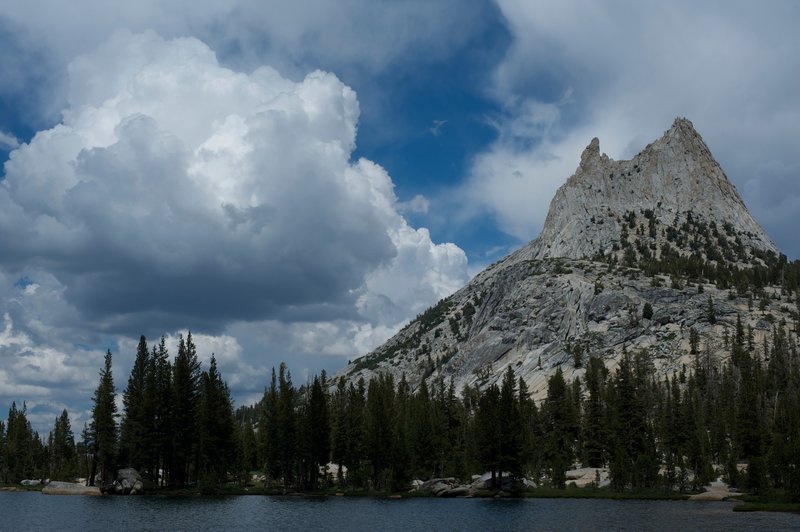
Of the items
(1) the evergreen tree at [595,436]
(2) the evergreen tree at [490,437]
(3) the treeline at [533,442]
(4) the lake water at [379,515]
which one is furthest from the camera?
(1) the evergreen tree at [595,436]

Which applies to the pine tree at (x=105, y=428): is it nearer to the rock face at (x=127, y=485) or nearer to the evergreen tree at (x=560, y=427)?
the rock face at (x=127, y=485)

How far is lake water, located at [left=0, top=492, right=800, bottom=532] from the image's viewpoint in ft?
232

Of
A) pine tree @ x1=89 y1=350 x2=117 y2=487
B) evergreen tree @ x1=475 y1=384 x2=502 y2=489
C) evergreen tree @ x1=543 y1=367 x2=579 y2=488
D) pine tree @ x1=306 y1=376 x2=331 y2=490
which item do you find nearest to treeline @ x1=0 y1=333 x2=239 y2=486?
pine tree @ x1=89 y1=350 x2=117 y2=487

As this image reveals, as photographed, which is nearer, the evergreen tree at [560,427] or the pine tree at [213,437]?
the pine tree at [213,437]

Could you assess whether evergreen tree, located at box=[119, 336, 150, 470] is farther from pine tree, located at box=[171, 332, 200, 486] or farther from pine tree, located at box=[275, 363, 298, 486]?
pine tree, located at box=[275, 363, 298, 486]

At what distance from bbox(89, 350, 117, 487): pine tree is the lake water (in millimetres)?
24018

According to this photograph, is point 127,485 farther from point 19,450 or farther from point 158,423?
point 19,450

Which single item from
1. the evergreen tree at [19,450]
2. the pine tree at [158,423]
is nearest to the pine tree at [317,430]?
the pine tree at [158,423]

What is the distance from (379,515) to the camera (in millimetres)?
86750

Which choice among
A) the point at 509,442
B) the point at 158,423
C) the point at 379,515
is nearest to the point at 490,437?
the point at 509,442

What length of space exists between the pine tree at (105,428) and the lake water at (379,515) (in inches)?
946

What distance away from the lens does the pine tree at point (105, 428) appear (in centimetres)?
13638

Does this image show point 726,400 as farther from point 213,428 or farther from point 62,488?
point 62,488

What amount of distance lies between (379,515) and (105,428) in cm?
7433
